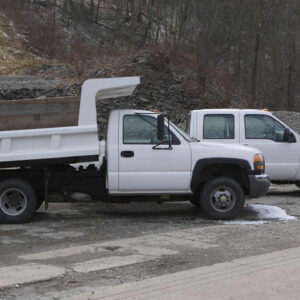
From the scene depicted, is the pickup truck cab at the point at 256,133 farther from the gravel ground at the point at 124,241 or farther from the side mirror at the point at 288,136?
the gravel ground at the point at 124,241

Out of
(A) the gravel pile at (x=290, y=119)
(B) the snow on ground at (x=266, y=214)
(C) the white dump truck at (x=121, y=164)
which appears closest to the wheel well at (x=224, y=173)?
(C) the white dump truck at (x=121, y=164)

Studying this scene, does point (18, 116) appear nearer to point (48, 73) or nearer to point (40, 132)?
point (40, 132)

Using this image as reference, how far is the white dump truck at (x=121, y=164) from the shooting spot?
9711 mm

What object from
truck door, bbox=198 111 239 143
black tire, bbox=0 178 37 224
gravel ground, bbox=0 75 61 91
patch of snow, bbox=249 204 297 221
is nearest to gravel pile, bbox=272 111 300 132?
gravel ground, bbox=0 75 61 91

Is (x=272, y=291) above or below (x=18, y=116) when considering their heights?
below

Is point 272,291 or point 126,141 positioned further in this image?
point 126,141

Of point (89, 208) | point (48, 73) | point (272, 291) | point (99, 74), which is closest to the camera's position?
point (272, 291)

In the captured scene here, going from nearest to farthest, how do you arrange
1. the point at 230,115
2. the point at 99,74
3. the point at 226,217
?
the point at 226,217
the point at 230,115
the point at 99,74

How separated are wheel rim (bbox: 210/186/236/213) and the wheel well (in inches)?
13.2

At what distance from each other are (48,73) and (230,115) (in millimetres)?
18695

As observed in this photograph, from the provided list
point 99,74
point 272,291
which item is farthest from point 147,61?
point 272,291

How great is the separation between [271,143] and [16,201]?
6.15 meters

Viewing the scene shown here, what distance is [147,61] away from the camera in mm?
28125

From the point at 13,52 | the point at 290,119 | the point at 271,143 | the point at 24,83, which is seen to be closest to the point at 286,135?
the point at 271,143
